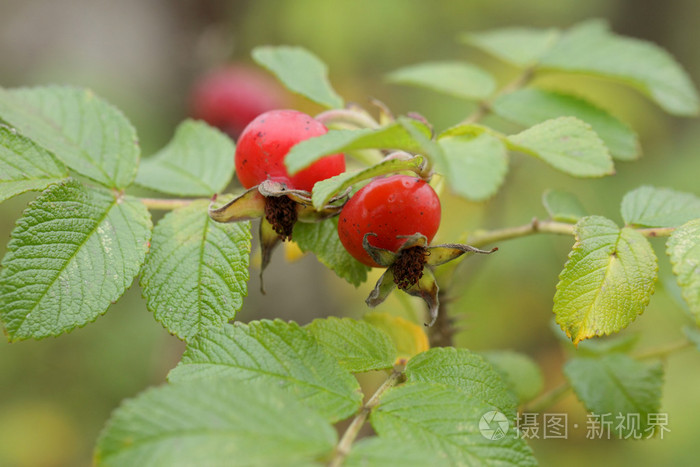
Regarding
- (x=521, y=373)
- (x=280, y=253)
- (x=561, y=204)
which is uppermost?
(x=561, y=204)

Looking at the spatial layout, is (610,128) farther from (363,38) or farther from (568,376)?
(363,38)

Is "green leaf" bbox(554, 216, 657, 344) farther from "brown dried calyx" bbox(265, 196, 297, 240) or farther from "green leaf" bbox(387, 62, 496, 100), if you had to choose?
"green leaf" bbox(387, 62, 496, 100)

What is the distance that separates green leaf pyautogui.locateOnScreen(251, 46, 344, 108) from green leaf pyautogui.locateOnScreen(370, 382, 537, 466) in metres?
0.80

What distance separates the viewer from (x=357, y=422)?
3.08 ft

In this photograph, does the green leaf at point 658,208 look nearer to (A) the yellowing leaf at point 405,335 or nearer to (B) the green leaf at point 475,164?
(B) the green leaf at point 475,164

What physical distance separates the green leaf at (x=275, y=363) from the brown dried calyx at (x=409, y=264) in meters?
0.19

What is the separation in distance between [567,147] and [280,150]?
0.50 m

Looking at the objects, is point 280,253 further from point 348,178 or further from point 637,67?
point 348,178

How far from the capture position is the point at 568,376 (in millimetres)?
1411

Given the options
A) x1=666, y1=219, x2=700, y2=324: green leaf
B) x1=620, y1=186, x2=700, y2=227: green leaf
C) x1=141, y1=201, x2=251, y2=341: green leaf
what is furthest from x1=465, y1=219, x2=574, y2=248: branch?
x1=141, y1=201, x2=251, y2=341: green leaf

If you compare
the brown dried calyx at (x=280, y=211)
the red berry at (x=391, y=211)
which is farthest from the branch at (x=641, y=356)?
the brown dried calyx at (x=280, y=211)

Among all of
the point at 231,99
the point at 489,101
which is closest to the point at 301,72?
the point at 489,101

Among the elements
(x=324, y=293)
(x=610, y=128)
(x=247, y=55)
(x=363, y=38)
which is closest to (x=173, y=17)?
(x=247, y=55)

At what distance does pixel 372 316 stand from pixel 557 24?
18.3 feet
